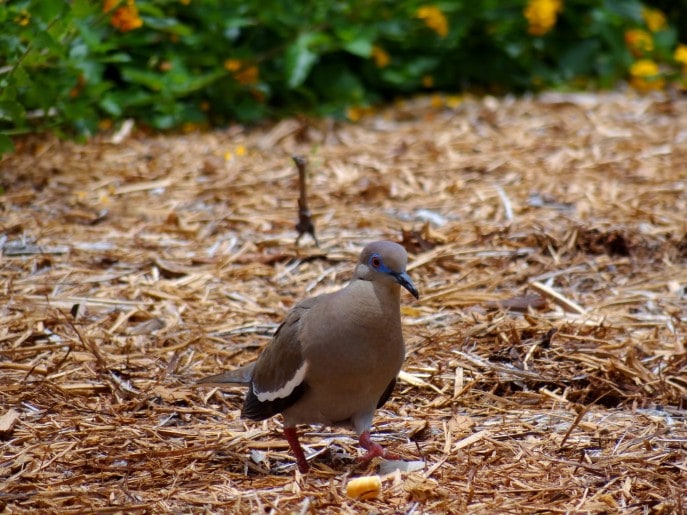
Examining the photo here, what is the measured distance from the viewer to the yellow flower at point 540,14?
→ 8.33 meters

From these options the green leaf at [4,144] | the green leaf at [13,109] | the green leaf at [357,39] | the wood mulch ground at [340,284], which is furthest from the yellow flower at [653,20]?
the green leaf at [4,144]

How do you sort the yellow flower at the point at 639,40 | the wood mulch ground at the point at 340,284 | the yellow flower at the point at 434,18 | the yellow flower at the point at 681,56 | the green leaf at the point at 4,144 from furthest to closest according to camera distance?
1. the yellow flower at the point at 639,40
2. the yellow flower at the point at 434,18
3. the yellow flower at the point at 681,56
4. the green leaf at the point at 4,144
5. the wood mulch ground at the point at 340,284

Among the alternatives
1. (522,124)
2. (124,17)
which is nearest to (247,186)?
(124,17)

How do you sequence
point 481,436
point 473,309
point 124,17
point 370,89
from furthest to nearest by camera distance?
point 370,89
point 124,17
point 473,309
point 481,436

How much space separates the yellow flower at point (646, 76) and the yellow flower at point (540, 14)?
2.84ft

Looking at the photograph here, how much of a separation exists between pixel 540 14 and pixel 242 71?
2.58 metres

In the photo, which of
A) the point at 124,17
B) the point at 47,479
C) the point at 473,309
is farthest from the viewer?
the point at 124,17

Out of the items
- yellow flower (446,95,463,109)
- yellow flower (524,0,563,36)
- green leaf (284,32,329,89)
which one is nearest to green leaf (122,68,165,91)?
green leaf (284,32,329,89)

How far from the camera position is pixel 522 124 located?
780 cm

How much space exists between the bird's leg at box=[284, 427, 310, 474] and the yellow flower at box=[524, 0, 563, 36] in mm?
5758

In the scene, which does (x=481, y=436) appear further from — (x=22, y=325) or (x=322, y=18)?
(x=322, y=18)

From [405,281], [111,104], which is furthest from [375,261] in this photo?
[111,104]

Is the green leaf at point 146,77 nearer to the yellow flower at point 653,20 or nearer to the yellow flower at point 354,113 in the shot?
the yellow flower at point 354,113

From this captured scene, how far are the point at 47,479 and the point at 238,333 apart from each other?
1.44 meters
